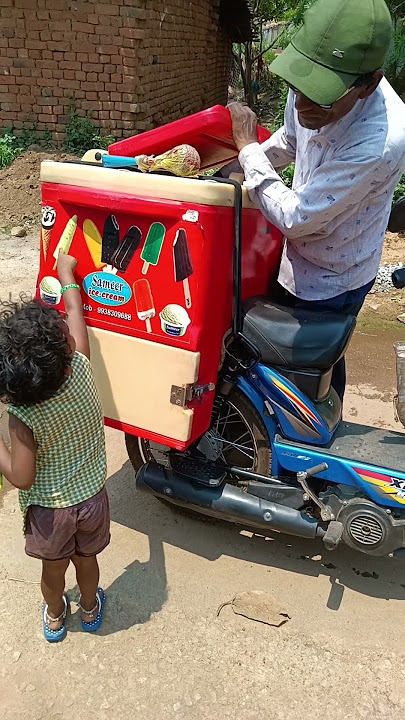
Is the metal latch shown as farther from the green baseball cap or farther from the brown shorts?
the green baseball cap

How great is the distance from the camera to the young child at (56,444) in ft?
5.59

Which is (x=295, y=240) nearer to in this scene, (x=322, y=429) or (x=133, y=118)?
(x=322, y=429)

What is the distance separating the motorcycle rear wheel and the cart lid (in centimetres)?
99

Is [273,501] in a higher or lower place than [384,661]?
higher

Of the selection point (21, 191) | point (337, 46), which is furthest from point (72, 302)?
point (21, 191)

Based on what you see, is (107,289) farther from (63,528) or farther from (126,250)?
(63,528)

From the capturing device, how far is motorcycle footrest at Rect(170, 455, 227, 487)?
8.19 feet

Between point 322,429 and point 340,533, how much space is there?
40cm

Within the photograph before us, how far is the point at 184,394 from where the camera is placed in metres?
2.17

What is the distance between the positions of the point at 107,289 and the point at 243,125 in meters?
0.76

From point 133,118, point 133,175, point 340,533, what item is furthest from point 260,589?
point 133,118

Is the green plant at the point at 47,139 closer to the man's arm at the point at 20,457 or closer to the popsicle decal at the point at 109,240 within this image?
the popsicle decal at the point at 109,240

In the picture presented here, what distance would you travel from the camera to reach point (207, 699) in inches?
81.5

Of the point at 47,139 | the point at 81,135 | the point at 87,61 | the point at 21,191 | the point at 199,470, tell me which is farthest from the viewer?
the point at 47,139
